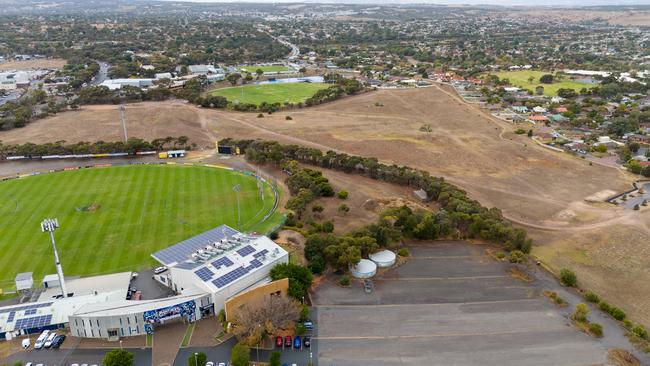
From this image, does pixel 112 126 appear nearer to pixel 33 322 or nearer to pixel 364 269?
pixel 33 322

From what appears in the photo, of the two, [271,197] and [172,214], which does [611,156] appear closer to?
[271,197]

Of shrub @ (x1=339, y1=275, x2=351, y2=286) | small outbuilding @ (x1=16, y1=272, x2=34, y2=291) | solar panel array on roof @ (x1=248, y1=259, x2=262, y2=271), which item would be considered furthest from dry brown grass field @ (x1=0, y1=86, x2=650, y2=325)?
small outbuilding @ (x1=16, y1=272, x2=34, y2=291)

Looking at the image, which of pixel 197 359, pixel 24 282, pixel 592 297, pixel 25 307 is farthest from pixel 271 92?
pixel 197 359

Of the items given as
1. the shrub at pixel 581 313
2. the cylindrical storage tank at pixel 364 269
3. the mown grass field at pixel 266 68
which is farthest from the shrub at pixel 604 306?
the mown grass field at pixel 266 68

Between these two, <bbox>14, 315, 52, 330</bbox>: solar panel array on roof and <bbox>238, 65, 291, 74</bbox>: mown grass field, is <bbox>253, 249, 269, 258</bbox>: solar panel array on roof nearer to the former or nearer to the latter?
Result: <bbox>14, 315, 52, 330</bbox>: solar panel array on roof

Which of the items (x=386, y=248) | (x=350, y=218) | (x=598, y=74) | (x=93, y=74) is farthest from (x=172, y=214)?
(x=598, y=74)

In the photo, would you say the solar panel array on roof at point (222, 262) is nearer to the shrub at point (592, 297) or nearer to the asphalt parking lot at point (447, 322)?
the asphalt parking lot at point (447, 322)
